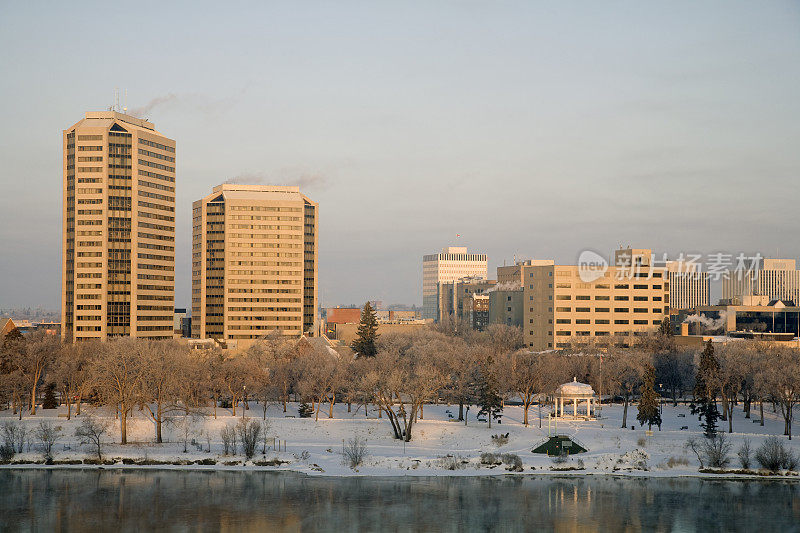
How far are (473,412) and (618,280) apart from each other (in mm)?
104737

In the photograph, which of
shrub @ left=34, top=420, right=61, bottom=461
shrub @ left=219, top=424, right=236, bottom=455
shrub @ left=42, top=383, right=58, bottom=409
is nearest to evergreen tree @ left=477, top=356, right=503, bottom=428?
shrub @ left=219, top=424, right=236, bottom=455

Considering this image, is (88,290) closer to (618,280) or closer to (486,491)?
(618,280)

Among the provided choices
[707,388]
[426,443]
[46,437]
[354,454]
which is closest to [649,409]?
[707,388]

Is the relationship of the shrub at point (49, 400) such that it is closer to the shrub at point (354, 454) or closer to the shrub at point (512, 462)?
the shrub at point (354, 454)

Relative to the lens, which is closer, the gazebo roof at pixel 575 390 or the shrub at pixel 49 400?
the gazebo roof at pixel 575 390

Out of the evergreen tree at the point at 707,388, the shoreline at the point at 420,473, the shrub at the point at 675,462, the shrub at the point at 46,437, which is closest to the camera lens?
the shoreline at the point at 420,473

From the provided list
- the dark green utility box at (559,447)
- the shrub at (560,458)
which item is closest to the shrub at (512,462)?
the shrub at (560,458)

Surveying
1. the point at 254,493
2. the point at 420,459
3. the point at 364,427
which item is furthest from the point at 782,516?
the point at 364,427

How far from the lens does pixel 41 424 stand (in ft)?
274

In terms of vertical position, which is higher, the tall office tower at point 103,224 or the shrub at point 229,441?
the tall office tower at point 103,224

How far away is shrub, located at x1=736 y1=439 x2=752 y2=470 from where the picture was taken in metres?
71.8

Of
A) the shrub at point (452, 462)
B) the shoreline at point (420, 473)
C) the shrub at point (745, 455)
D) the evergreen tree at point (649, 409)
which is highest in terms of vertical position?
the evergreen tree at point (649, 409)

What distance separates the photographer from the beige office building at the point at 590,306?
641 ft

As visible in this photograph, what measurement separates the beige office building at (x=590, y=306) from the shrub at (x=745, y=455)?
11771 centimetres
